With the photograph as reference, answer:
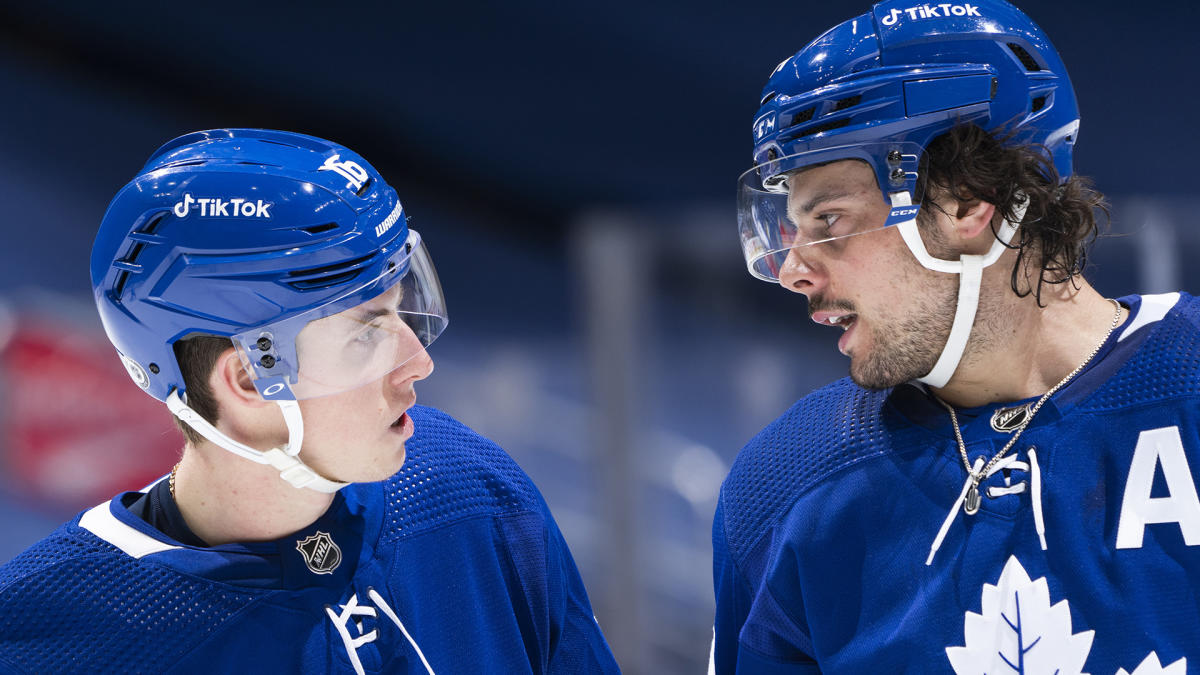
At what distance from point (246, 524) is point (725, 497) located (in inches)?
31.4

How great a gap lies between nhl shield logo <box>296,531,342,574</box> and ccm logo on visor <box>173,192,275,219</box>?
19.4 inches

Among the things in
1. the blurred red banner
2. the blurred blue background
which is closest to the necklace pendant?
the blurred blue background

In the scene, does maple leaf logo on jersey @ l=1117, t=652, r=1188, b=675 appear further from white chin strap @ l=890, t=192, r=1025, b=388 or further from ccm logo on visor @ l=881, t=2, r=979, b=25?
ccm logo on visor @ l=881, t=2, r=979, b=25

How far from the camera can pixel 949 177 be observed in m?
1.75

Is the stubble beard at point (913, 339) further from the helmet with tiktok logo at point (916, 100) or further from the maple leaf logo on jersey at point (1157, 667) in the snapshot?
the maple leaf logo on jersey at point (1157, 667)

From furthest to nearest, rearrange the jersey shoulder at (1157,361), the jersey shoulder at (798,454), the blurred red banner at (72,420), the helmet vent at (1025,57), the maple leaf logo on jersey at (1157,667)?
1. the blurred red banner at (72,420)
2. the jersey shoulder at (798,454)
3. the helmet vent at (1025,57)
4. the jersey shoulder at (1157,361)
5. the maple leaf logo on jersey at (1157,667)

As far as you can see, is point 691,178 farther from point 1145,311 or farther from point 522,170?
point 1145,311

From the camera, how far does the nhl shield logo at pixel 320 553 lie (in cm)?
167

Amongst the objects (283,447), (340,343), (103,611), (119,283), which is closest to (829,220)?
(340,343)

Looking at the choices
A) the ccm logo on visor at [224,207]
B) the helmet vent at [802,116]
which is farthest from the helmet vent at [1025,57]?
the ccm logo on visor at [224,207]

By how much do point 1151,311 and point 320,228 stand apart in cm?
126

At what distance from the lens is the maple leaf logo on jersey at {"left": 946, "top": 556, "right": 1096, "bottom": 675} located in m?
1.57

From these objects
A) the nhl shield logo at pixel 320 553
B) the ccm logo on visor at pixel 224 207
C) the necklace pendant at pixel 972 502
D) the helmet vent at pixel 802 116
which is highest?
the helmet vent at pixel 802 116

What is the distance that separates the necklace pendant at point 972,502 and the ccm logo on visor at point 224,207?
3.67 feet
